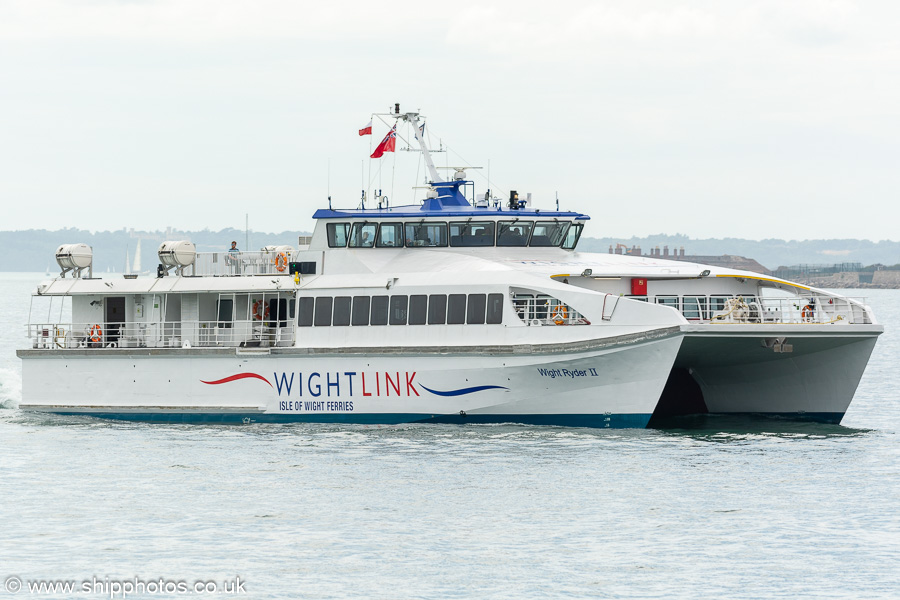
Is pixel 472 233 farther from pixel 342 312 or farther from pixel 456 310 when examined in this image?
pixel 342 312

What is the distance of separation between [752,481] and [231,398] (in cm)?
1163

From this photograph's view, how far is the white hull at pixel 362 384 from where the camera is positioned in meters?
23.8

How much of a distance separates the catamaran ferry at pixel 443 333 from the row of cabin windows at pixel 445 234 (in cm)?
3

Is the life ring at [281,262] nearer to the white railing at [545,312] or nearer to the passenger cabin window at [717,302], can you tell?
the white railing at [545,312]

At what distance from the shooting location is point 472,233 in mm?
27188

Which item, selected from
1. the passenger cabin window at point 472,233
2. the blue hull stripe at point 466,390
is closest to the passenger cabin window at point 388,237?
the passenger cabin window at point 472,233

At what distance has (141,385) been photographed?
27922mm

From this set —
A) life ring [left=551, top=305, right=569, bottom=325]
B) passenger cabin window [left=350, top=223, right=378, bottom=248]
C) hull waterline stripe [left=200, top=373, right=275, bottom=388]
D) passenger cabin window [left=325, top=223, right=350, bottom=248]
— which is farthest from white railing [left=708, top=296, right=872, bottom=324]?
hull waterline stripe [left=200, top=373, right=275, bottom=388]

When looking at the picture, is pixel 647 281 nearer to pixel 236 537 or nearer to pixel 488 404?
pixel 488 404

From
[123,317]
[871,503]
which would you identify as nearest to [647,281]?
[871,503]

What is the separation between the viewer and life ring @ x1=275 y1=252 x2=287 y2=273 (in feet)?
92.8

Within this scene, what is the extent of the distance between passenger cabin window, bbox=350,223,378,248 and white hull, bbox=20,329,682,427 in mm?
3031

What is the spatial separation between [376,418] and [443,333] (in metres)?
2.28

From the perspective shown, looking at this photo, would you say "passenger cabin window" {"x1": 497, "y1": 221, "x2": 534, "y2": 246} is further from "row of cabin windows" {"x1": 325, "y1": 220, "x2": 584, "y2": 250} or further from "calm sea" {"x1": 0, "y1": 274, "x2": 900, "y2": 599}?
"calm sea" {"x1": 0, "y1": 274, "x2": 900, "y2": 599}
